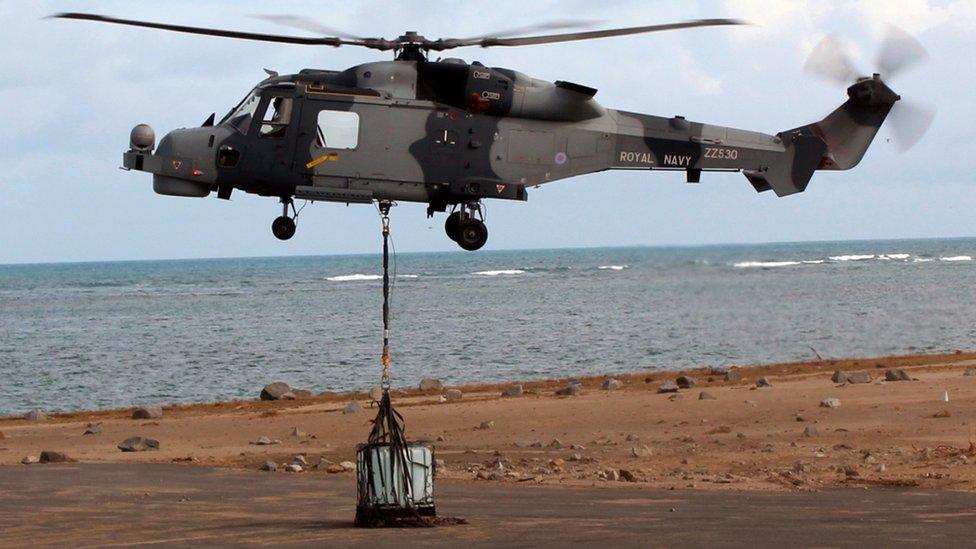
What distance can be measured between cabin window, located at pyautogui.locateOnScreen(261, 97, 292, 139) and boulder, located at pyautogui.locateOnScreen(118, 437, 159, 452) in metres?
6.32

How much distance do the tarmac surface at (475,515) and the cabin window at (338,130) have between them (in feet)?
14.3

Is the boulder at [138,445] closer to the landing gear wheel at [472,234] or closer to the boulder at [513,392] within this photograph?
the landing gear wheel at [472,234]

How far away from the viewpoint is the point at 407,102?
64.8 ft

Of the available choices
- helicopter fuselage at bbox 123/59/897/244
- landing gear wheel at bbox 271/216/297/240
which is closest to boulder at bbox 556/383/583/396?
helicopter fuselage at bbox 123/59/897/244

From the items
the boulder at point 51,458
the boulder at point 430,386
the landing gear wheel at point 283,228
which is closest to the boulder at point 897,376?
the boulder at point 430,386

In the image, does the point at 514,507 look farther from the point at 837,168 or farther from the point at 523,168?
the point at 837,168

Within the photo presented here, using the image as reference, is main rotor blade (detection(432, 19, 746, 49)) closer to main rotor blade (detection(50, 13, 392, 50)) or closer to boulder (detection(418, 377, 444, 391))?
main rotor blade (detection(50, 13, 392, 50))

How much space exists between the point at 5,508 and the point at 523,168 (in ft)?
25.9

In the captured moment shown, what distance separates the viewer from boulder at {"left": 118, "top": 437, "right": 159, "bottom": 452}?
23.3m

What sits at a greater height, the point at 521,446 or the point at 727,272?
the point at 727,272

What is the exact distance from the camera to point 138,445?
2342 centimetres

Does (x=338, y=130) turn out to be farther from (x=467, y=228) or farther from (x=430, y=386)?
(x=430, y=386)

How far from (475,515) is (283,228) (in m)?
5.44

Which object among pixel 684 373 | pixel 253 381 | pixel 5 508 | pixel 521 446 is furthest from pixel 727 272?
pixel 253 381
